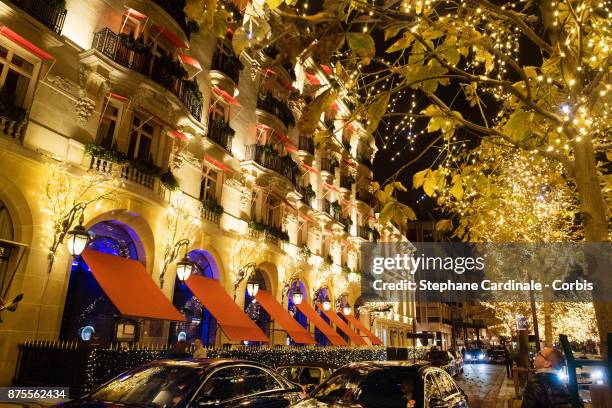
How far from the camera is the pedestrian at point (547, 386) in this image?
199 inches

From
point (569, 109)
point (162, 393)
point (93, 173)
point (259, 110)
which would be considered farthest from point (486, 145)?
point (259, 110)

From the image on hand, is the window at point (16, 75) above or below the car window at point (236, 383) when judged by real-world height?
above

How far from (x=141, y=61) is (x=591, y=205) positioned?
1432cm

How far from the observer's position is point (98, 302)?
14.0 m

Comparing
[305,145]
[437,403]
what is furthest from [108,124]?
[305,145]

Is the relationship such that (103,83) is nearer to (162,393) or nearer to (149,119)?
(149,119)

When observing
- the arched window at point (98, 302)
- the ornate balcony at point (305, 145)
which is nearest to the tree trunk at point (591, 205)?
the arched window at point (98, 302)

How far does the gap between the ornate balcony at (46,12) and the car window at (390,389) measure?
13.1 m

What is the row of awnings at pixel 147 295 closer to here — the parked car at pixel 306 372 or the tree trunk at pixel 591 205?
the parked car at pixel 306 372

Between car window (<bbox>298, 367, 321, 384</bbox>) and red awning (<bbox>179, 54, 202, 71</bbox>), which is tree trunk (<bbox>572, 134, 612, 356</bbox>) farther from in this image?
red awning (<bbox>179, 54, 202, 71</bbox>)

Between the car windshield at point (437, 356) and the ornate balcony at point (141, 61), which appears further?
the car windshield at point (437, 356)

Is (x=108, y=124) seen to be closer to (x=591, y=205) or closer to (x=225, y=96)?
(x=225, y=96)

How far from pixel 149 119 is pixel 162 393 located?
11.8m

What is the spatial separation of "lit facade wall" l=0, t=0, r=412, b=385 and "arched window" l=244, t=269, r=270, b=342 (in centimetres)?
46
